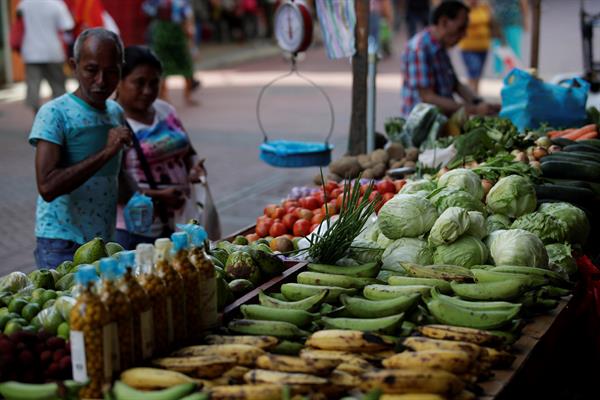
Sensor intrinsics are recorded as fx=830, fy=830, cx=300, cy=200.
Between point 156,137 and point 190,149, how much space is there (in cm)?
42

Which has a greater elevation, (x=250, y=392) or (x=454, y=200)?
(x=454, y=200)

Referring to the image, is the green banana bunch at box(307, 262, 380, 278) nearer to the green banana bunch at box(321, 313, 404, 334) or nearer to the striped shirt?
the green banana bunch at box(321, 313, 404, 334)

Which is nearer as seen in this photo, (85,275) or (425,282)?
A: (85,275)

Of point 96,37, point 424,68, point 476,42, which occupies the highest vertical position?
point 96,37

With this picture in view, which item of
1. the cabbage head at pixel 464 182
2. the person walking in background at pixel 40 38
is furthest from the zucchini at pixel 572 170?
the person walking in background at pixel 40 38

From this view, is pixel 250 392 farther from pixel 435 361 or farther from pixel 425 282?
pixel 425 282

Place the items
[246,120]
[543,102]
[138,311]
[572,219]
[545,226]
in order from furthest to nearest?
1. [246,120]
2. [543,102]
3. [572,219]
4. [545,226]
5. [138,311]

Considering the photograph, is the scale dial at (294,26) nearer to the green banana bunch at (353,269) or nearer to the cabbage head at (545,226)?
the cabbage head at (545,226)

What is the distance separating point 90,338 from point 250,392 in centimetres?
51

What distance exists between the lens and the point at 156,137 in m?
5.21

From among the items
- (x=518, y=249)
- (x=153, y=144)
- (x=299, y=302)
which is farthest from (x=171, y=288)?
(x=153, y=144)

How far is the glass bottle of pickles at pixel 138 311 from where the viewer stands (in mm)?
2652

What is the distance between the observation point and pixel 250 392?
252 cm

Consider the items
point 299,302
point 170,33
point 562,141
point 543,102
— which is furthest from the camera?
point 170,33
